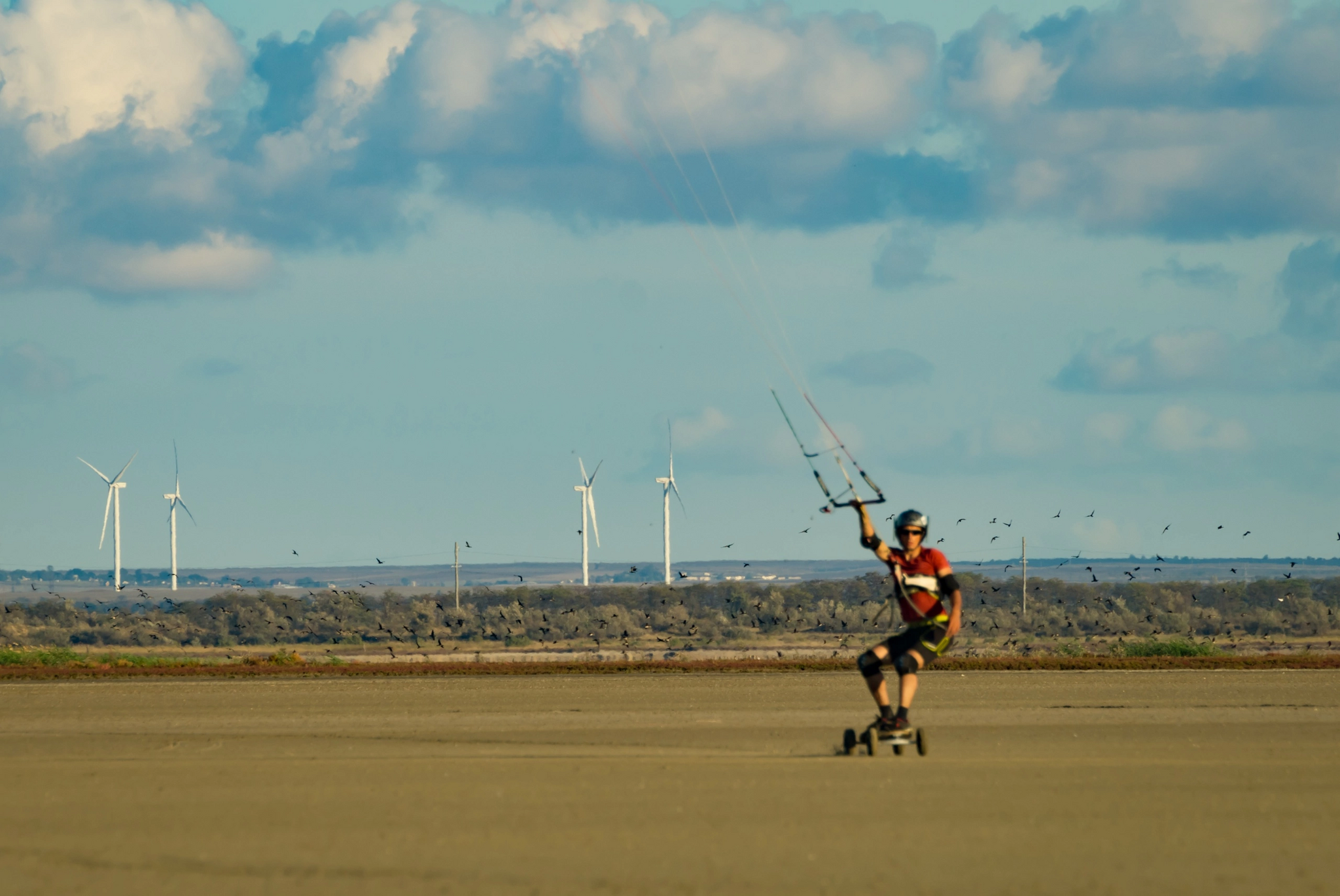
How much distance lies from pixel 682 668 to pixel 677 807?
2231cm

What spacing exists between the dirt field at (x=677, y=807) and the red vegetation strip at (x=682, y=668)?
1133cm

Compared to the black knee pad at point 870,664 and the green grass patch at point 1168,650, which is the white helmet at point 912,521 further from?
the green grass patch at point 1168,650

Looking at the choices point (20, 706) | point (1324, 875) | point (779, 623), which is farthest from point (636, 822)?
point (779, 623)

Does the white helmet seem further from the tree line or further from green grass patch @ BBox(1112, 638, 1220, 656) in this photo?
the tree line

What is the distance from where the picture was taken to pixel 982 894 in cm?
867

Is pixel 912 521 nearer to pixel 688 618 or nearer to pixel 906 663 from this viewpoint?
pixel 906 663

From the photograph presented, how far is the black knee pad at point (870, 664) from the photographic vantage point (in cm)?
1431

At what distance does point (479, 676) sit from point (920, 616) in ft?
63.5

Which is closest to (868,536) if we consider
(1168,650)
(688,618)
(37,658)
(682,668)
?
(682,668)

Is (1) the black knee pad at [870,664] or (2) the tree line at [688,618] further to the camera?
(2) the tree line at [688,618]

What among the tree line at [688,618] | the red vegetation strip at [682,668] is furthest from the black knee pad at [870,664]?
the tree line at [688,618]

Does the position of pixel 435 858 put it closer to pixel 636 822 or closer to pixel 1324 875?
pixel 636 822

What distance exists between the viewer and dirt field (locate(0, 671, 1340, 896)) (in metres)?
9.26

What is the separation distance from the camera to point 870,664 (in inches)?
565
